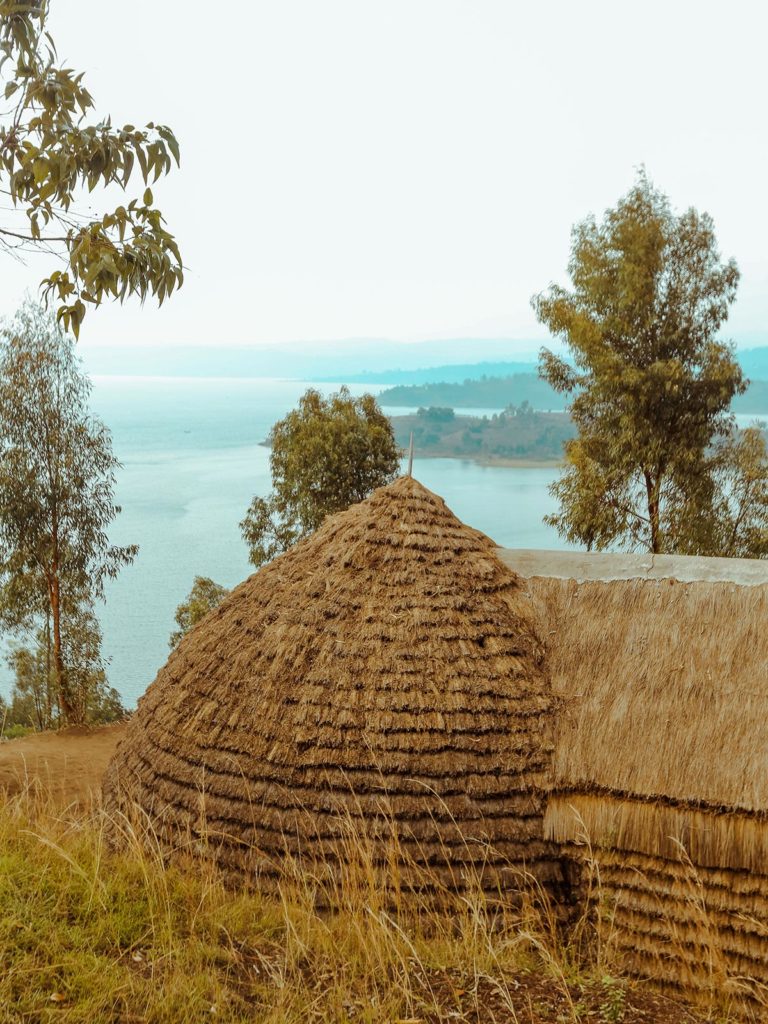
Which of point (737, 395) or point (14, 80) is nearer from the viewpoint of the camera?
point (14, 80)

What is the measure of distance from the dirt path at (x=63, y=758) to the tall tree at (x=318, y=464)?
5917 mm

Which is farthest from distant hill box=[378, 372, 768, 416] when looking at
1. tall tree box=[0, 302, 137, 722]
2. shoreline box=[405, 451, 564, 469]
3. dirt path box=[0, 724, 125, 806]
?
dirt path box=[0, 724, 125, 806]

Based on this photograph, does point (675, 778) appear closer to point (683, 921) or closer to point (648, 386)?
point (683, 921)

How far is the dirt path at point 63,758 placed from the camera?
13.5 m

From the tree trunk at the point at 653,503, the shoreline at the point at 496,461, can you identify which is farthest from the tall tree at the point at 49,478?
the shoreline at the point at 496,461

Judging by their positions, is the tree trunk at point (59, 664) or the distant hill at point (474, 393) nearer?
the tree trunk at point (59, 664)

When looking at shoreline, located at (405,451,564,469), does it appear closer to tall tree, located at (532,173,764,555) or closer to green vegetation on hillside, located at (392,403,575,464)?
green vegetation on hillside, located at (392,403,575,464)

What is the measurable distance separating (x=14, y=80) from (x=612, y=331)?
16.4 m

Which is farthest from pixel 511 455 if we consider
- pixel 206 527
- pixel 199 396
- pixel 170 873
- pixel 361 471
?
pixel 199 396

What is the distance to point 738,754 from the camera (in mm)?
6059

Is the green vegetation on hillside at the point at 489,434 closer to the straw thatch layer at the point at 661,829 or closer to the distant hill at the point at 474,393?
the distant hill at the point at 474,393

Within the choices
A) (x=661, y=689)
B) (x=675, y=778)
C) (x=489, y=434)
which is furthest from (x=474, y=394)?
(x=675, y=778)

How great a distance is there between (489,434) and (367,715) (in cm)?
2920

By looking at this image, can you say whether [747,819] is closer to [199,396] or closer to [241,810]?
[241,810]
